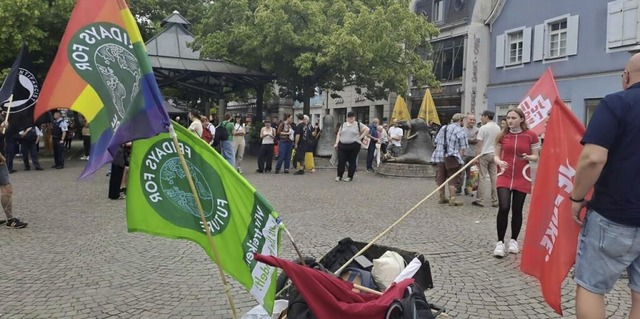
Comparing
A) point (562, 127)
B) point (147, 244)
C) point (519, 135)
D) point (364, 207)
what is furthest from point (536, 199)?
point (364, 207)

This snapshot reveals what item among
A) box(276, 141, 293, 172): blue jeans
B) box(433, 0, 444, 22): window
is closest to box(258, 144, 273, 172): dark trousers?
box(276, 141, 293, 172): blue jeans

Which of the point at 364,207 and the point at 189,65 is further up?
the point at 189,65

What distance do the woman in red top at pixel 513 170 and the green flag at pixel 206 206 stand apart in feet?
10.9

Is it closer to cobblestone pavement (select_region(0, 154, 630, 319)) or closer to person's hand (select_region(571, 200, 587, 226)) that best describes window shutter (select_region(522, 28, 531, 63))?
cobblestone pavement (select_region(0, 154, 630, 319))

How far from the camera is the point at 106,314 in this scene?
3988 mm

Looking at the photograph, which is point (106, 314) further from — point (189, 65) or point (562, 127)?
point (189, 65)

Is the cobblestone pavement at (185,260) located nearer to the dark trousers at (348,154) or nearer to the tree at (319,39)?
the dark trousers at (348,154)

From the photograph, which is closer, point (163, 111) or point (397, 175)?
point (163, 111)

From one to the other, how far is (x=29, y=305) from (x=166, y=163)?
1940mm

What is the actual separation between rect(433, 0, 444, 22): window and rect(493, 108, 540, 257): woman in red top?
2622 centimetres

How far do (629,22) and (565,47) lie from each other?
11.4 feet

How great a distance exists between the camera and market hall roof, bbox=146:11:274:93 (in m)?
20.2

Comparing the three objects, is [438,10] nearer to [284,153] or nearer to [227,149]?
[284,153]

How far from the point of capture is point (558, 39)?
23.7 metres
